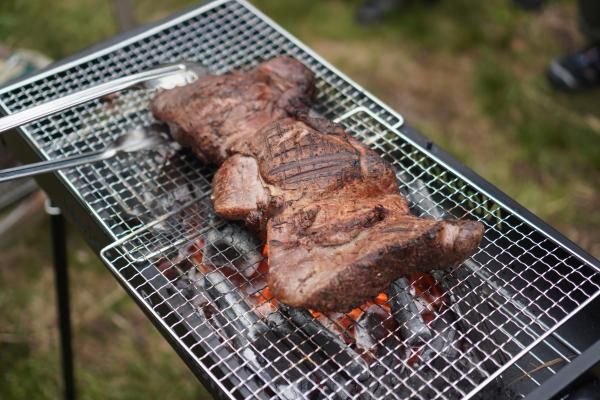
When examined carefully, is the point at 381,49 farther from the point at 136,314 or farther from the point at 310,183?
the point at 310,183

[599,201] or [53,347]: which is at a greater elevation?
[599,201]

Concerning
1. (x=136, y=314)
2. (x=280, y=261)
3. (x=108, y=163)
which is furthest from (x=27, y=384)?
(x=280, y=261)

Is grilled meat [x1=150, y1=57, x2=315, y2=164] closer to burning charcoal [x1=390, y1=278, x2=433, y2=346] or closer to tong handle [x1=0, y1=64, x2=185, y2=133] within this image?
tong handle [x1=0, y1=64, x2=185, y2=133]

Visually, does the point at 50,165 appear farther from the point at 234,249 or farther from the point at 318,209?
the point at 318,209

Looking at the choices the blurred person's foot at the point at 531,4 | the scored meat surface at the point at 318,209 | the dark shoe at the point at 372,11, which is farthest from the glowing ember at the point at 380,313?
the dark shoe at the point at 372,11

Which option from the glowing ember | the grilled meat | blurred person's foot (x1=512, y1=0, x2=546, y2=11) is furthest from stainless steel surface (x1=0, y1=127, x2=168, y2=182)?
blurred person's foot (x1=512, y1=0, x2=546, y2=11)

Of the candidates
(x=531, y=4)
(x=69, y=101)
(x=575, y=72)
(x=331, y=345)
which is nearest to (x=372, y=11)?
(x=531, y=4)
